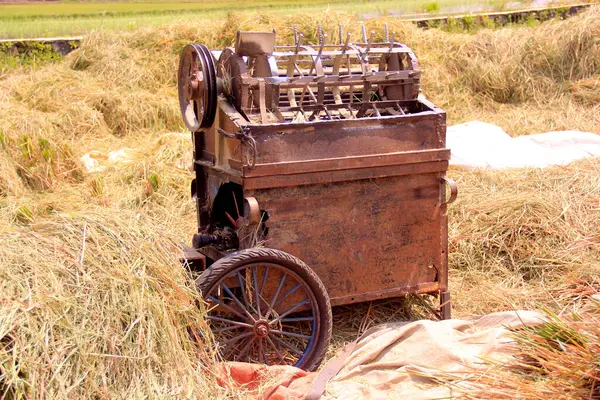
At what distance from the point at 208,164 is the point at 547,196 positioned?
2.56m

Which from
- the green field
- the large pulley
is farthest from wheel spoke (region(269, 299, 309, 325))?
the green field

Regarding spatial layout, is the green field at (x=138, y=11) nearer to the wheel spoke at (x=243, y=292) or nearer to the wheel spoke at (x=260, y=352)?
the wheel spoke at (x=243, y=292)

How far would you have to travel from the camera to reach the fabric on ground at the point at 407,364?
9.78 ft

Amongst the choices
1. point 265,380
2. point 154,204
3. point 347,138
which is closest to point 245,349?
point 265,380

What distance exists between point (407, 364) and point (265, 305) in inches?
33.4

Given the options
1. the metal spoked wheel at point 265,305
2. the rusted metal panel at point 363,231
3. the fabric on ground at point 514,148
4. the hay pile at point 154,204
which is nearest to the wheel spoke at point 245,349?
the metal spoked wheel at point 265,305

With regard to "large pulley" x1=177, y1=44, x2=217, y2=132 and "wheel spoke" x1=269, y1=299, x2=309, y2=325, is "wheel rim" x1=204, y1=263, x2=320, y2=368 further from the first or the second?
"large pulley" x1=177, y1=44, x2=217, y2=132

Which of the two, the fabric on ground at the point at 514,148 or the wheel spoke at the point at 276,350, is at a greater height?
the fabric on ground at the point at 514,148

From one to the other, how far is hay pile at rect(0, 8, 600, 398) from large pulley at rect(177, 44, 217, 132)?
66cm

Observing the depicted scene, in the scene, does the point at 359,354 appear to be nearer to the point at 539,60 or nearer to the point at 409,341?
the point at 409,341

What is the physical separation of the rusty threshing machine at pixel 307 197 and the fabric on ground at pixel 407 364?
21cm

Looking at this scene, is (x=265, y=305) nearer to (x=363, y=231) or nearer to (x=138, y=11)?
(x=363, y=231)

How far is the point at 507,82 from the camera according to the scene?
9.17 m

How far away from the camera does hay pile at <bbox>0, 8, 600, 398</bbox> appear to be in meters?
2.86
